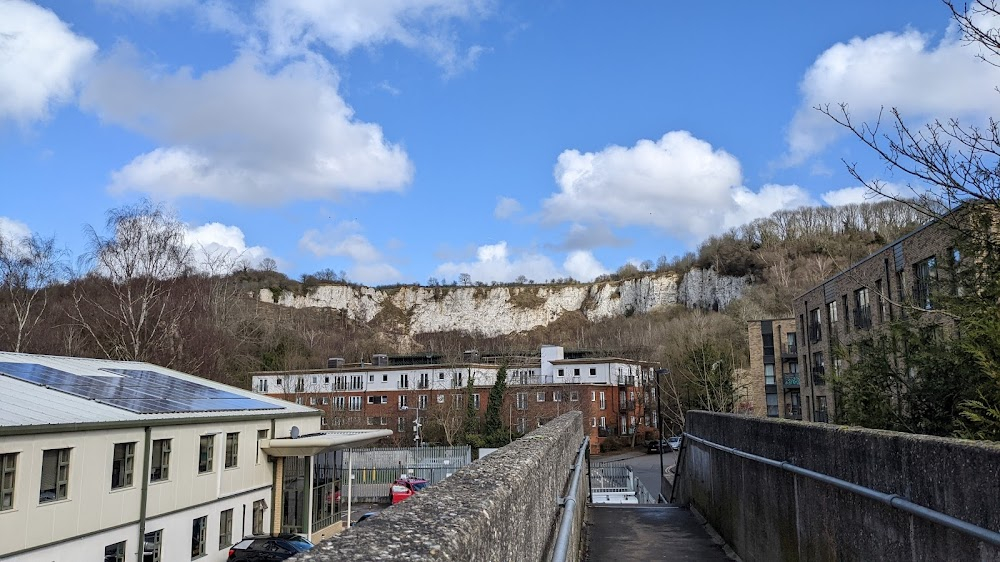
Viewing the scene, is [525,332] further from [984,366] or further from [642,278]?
[984,366]

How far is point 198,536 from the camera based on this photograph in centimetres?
2167

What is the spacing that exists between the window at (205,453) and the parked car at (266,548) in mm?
3367

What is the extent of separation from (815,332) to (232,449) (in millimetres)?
33342

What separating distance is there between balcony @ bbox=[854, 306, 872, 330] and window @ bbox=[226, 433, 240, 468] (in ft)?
90.8

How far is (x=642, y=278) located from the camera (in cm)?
16312

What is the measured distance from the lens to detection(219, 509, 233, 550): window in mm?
22891

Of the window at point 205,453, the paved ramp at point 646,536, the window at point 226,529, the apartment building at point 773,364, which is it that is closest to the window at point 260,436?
the window at point 226,529

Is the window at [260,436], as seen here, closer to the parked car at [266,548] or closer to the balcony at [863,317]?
the parked car at [266,548]

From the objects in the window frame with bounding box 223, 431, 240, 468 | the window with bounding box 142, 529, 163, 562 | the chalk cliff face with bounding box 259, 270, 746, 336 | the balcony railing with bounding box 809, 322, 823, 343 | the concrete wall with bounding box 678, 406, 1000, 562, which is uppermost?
the chalk cliff face with bounding box 259, 270, 746, 336

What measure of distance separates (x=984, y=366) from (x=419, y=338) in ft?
531

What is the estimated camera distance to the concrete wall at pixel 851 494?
3.97m

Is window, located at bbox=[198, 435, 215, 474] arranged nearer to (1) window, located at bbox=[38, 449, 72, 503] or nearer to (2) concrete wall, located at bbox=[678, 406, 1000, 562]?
(1) window, located at bbox=[38, 449, 72, 503]

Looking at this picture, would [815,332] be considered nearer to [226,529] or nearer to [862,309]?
[862,309]

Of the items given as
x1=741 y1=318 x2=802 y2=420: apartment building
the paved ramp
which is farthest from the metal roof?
x1=741 y1=318 x2=802 y2=420: apartment building
